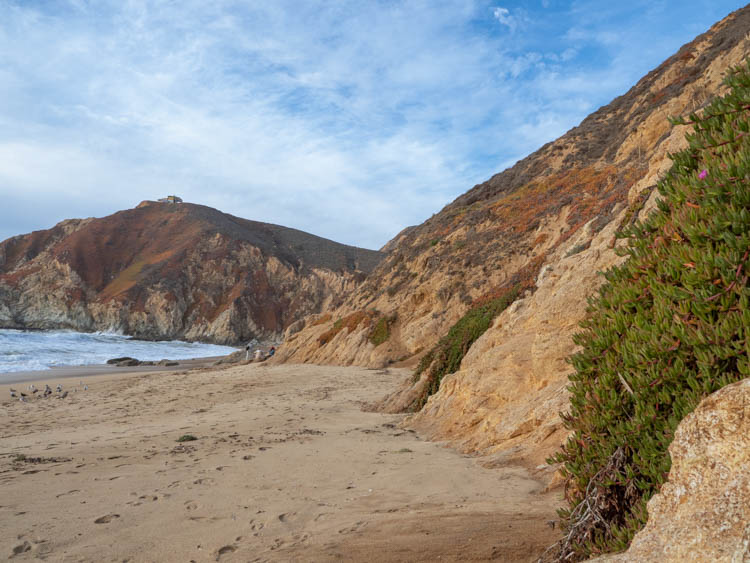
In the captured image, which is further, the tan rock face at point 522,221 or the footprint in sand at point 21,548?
the tan rock face at point 522,221

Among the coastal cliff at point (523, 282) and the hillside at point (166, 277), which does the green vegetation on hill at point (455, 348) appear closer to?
the coastal cliff at point (523, 282)

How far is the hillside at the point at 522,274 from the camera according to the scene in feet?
21.8

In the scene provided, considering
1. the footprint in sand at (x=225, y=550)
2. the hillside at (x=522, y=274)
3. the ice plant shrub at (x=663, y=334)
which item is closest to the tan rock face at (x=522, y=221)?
the hillside at (x=522, y=274)

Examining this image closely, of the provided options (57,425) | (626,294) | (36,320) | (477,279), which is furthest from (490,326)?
(36,320)

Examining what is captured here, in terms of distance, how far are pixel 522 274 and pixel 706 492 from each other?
12156 millimetres

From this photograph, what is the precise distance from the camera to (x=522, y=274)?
530 inches

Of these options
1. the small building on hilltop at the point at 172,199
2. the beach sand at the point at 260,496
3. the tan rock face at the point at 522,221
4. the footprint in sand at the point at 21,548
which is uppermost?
the small building on hilltop at the point at 172,199

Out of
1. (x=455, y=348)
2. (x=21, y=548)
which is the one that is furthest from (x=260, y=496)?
(x=455, y=348)

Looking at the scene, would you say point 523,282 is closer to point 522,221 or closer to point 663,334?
point 663,334

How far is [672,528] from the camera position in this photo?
176cm

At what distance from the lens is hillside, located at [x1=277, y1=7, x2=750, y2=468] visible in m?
6.65

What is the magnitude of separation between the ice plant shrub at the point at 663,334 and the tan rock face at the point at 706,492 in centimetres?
13

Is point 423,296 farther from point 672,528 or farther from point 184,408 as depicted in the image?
point 672,528

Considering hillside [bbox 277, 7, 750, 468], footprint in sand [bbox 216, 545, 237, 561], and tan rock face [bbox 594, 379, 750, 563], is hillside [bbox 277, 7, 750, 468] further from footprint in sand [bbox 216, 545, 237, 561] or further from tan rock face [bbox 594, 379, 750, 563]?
footprint in sand [bbox 216, 545, 237, 561]
